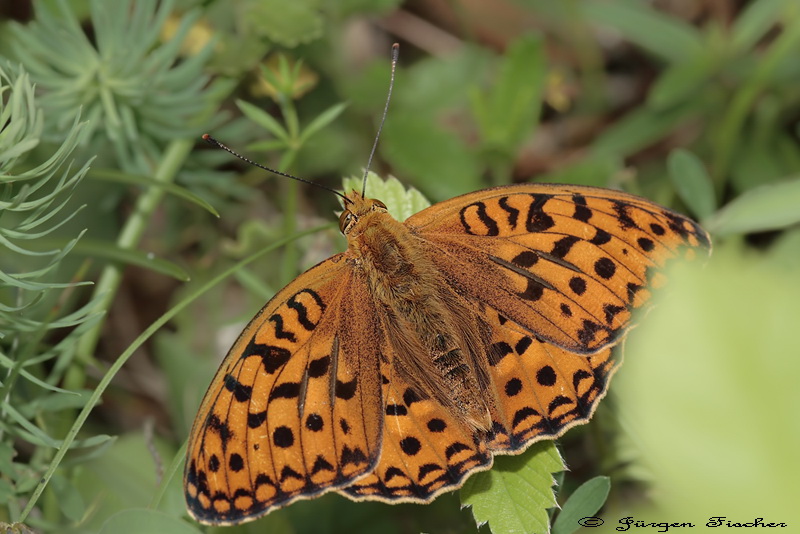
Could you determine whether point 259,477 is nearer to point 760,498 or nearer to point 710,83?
point 760,498

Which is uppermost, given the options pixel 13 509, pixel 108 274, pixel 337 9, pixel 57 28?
pixel 337 9

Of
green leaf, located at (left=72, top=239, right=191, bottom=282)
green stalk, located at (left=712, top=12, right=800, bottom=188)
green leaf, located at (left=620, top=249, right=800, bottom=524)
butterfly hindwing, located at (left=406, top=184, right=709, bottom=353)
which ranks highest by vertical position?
green stalk, located at (left=712, top=12, right=800, bottom=188)

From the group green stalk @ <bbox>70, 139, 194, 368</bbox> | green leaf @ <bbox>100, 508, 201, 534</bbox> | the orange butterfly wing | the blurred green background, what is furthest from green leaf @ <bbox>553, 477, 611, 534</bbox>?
green stalk @ <bbox>70, 139, 194, 368</bbox>

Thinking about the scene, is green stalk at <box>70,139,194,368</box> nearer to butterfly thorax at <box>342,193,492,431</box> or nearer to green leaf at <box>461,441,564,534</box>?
butterfly thorax at <box>342,193,492,431</box>

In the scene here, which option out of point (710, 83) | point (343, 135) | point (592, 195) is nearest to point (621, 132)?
point (710, 83)

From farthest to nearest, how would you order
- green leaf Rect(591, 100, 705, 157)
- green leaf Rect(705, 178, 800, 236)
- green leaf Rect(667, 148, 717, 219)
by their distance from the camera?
green leaf Rect(591, 100, 705, 157)
green leaf Rect(667, 148, 717, 219)
green leaf Rect(705, 178, 800, 236)

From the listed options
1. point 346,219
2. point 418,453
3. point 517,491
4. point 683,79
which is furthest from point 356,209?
point 683,79
